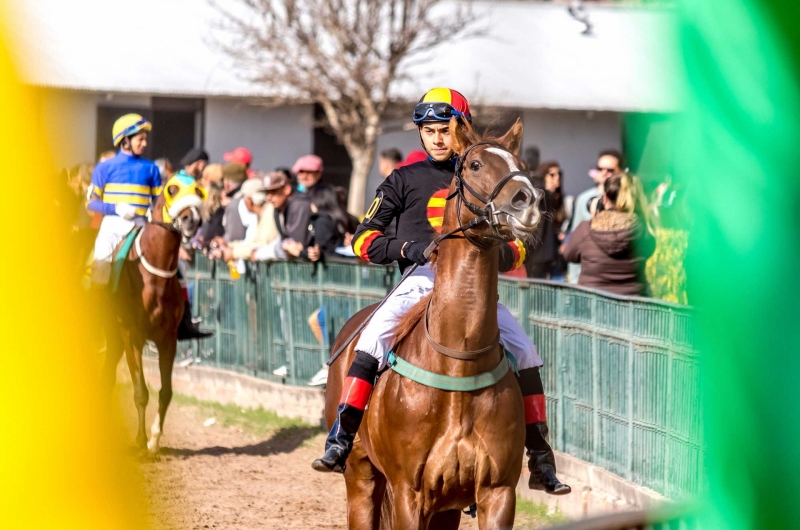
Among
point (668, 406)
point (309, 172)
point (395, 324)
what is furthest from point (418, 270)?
point (309, 172)

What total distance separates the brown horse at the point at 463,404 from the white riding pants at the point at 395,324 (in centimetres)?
19

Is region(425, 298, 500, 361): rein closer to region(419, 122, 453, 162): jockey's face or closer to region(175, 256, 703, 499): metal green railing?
region(175, 256, 703, 499): metal green railing

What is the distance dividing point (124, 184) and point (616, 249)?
16.1 ft

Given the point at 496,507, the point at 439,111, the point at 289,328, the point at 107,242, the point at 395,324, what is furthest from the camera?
the point at 289,328

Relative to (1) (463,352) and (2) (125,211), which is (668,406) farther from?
(2) (125,211)

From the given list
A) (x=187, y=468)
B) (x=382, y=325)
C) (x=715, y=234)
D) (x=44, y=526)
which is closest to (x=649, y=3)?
(x=715, y=234)

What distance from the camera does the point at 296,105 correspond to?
86.5 ft

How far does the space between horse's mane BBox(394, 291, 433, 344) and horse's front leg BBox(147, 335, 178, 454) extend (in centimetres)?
570

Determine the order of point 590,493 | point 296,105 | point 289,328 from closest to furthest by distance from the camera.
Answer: point 590,493 < point 289,328 < point 296,105

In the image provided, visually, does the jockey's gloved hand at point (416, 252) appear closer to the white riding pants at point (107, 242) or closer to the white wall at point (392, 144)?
the white riding pants at point (107, 242)

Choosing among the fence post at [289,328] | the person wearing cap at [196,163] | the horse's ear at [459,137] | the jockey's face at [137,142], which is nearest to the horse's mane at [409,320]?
the horse's ear at [459,137]

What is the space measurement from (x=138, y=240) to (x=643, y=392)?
18.4 ft

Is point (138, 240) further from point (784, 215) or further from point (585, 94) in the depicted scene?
point (585, 94)

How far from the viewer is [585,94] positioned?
26.0 meters
